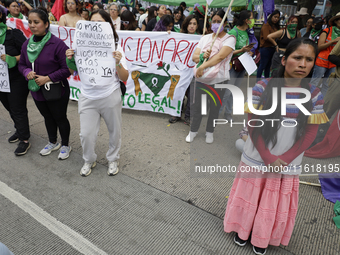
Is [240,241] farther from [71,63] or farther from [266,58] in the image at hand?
[266,58]

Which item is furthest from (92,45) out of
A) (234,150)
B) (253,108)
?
(234,150)

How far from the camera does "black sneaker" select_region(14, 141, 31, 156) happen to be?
3373mm

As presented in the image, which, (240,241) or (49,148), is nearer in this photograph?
(240,241)

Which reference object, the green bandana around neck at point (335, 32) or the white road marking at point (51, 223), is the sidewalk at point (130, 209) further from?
the green bandana around neck at point (335, 32)

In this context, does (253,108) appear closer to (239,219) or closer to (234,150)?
(239,219)

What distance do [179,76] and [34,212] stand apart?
10.4 ft

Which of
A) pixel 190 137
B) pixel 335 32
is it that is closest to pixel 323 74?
pixel 335 32

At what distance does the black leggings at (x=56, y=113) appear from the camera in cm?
308

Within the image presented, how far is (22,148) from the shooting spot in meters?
3.41

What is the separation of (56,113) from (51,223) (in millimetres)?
1410

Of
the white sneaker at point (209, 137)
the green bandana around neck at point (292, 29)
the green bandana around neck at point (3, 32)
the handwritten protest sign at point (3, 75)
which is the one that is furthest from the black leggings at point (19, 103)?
the green bandana around neck at point (292, 29)

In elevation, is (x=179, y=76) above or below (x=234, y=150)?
above

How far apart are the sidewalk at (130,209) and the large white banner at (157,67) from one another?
1376mm

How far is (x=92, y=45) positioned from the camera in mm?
2525
